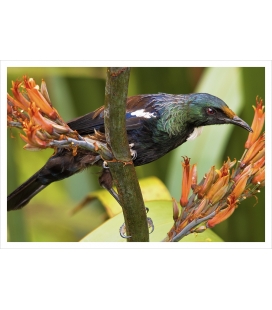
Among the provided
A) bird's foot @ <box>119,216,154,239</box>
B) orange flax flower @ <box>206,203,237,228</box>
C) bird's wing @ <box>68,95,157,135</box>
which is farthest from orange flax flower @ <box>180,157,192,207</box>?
bird's wing @ <box>68,95,157,135</box>

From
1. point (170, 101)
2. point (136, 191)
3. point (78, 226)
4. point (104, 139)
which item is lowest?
point (78, 226)

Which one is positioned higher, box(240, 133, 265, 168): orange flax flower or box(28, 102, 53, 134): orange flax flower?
box(28, 102, 53, 134): orange flax flower

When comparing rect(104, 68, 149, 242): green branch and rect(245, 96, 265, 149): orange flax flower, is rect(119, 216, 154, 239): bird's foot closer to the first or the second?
rect(104, 68, 149, 242): green branch

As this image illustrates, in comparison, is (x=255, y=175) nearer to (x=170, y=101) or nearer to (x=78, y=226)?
(x=170, y=101)

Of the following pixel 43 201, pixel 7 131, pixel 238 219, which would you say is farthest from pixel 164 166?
pixel 7 131

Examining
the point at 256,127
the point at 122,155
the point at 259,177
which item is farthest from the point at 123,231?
the point at 256,127

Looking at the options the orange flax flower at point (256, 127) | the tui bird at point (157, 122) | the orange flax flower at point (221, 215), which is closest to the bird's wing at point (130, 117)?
the tui bird at point (157, 122)
